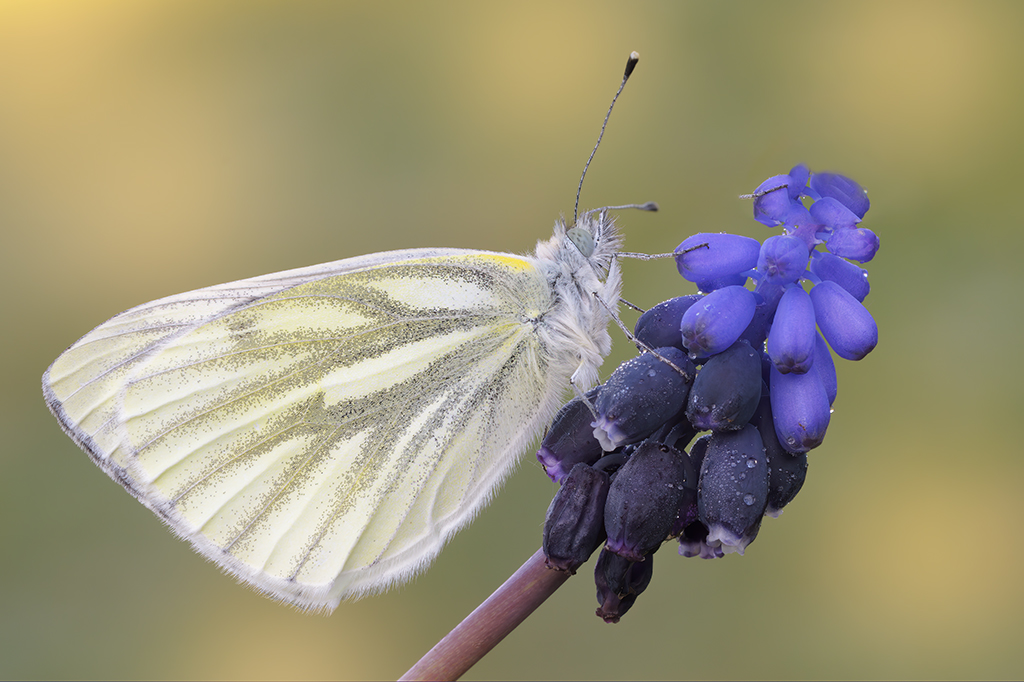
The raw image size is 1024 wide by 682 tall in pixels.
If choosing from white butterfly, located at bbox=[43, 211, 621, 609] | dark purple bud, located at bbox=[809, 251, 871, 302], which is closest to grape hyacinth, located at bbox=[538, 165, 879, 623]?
dark purple bud, located at bbox=[809, 251, 871, 302]

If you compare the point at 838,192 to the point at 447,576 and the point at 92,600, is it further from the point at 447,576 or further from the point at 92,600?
the point at 92,600

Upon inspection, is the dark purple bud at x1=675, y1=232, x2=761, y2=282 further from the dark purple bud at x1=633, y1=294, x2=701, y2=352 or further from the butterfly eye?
the butterfly eye

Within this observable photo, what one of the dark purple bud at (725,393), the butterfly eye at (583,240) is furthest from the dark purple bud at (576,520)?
the butterfly eye at (583,240)

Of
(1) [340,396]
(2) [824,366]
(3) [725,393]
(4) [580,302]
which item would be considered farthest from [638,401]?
(1) [340,396]

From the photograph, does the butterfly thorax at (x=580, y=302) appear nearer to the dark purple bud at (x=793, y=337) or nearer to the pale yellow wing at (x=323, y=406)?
the pale yellow wing at (x=323, y=406)

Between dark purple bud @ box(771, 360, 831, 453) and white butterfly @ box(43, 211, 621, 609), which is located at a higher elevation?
dark purple bud @ box(771, 360, 831, 453)
